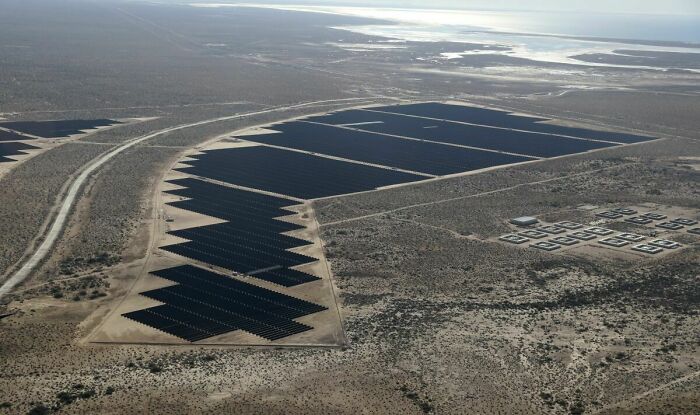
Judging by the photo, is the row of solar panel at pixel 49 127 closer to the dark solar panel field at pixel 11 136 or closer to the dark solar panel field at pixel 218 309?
the dark solar panel field at pixel 11 136

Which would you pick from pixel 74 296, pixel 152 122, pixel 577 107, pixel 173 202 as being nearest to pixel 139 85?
pixel 152 122

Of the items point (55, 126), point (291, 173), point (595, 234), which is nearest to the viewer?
point (595, 234)

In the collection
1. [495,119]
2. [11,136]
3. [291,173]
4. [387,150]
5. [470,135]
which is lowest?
[291,173]

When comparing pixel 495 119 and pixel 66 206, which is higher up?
pixel 495 119

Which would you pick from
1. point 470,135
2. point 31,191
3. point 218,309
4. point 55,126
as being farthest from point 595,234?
point 55,126

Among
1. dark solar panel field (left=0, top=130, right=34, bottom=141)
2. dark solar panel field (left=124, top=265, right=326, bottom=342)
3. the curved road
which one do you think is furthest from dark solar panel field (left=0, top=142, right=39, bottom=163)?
dark solar panel field (left=124, top=265, right=326, bottom=342)

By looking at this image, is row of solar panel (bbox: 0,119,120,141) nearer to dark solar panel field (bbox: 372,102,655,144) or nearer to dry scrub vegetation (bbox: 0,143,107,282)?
dry scrub vegetation (bbox: 0,143,107,282)

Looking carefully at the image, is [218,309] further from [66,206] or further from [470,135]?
[470,135]

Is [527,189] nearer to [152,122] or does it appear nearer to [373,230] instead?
[373,230]
